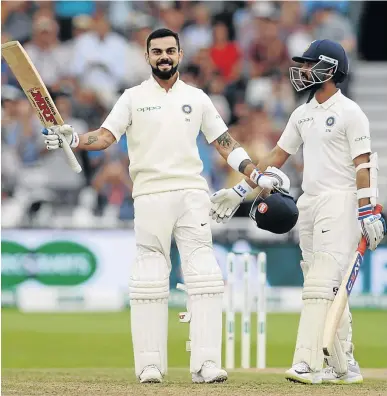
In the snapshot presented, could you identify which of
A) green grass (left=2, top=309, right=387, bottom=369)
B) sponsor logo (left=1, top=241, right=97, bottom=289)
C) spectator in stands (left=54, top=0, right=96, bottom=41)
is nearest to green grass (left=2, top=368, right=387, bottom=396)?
green grass (left=2, top=309, right=387, bottom=369)

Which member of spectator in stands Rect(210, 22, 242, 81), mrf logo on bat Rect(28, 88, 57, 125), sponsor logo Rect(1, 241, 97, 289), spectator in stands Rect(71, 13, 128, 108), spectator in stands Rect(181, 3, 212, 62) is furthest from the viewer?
spectator in stands Rect(181, 3, 212, 62)

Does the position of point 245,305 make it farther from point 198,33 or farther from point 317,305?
point 198,33

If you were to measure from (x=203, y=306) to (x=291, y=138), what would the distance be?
3.87 ft

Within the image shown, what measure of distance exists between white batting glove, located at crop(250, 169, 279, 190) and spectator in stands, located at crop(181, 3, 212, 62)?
10.1 m

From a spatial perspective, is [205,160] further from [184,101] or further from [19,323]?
[184,101]

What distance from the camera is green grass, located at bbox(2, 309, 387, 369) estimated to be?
33.2ft

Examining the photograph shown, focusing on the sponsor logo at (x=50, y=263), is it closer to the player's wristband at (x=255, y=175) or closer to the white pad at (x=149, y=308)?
the white pad at (x=149, y=308)

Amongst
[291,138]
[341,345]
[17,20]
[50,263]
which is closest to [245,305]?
[341,345]

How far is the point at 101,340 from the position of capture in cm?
1149

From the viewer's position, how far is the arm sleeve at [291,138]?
7.41 metres

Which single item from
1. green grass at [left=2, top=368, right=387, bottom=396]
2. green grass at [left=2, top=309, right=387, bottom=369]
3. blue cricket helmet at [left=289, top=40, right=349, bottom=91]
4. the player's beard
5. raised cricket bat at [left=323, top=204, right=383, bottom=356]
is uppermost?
blue cricket helmet at [left=289, top=40, right=349, bottom=91]

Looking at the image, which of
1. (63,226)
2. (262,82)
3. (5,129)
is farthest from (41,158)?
(262,82)

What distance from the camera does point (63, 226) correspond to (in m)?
13.9

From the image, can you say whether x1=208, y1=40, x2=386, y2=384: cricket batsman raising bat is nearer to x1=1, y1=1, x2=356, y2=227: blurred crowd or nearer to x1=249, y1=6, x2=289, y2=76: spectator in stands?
x1=1, y1=1, x2=356, y2=227: blurred crowd
